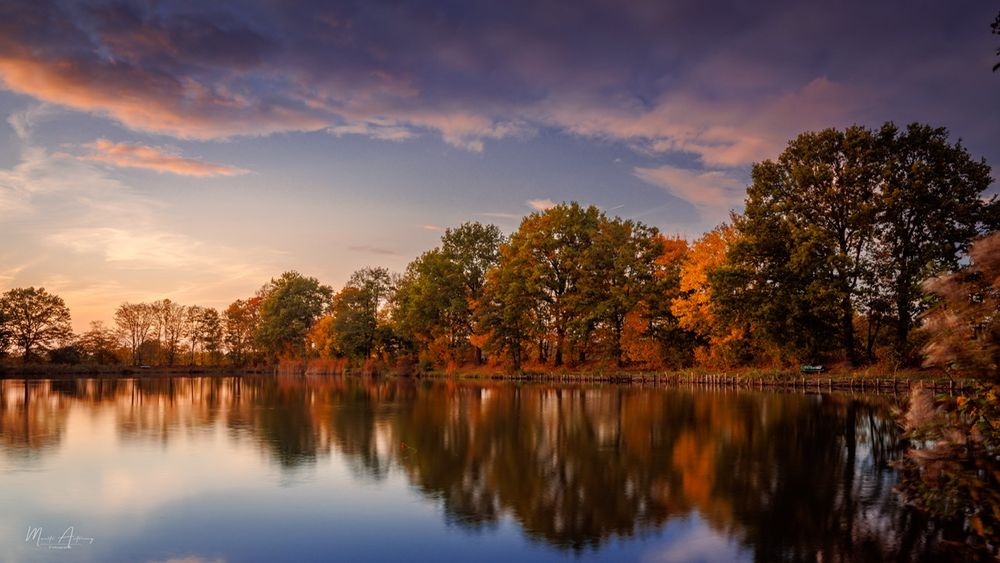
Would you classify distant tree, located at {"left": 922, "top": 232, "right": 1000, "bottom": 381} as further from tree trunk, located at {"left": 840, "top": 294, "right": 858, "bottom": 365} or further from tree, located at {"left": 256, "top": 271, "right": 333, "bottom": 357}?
tree, located at {"left": 256, "top": 271, "right": 333, "bottom": 357}

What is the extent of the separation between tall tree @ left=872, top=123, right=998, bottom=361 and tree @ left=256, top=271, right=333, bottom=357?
7462 centimetres

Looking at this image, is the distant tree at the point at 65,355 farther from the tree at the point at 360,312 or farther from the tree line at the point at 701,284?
the tree at the point at 360,312

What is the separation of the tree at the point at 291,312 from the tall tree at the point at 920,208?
74616 mm

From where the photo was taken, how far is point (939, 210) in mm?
42250

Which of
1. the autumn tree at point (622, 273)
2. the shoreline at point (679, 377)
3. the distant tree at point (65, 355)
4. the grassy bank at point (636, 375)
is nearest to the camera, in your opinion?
the shoreline at point (679, 377)

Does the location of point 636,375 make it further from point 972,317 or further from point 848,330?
point 972,317

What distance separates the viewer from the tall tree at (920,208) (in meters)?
41.8

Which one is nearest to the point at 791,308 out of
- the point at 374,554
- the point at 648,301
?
the point at 648,301

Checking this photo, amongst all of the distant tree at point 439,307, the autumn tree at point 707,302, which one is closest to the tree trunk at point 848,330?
the autumn tree at point 707,302

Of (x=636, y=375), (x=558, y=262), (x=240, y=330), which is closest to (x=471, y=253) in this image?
(x=558, y=262)

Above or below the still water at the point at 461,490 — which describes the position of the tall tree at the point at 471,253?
above

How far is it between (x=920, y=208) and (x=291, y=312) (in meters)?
78.0

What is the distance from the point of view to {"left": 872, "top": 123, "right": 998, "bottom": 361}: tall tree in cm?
4178

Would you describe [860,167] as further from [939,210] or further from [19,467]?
[19,467]
